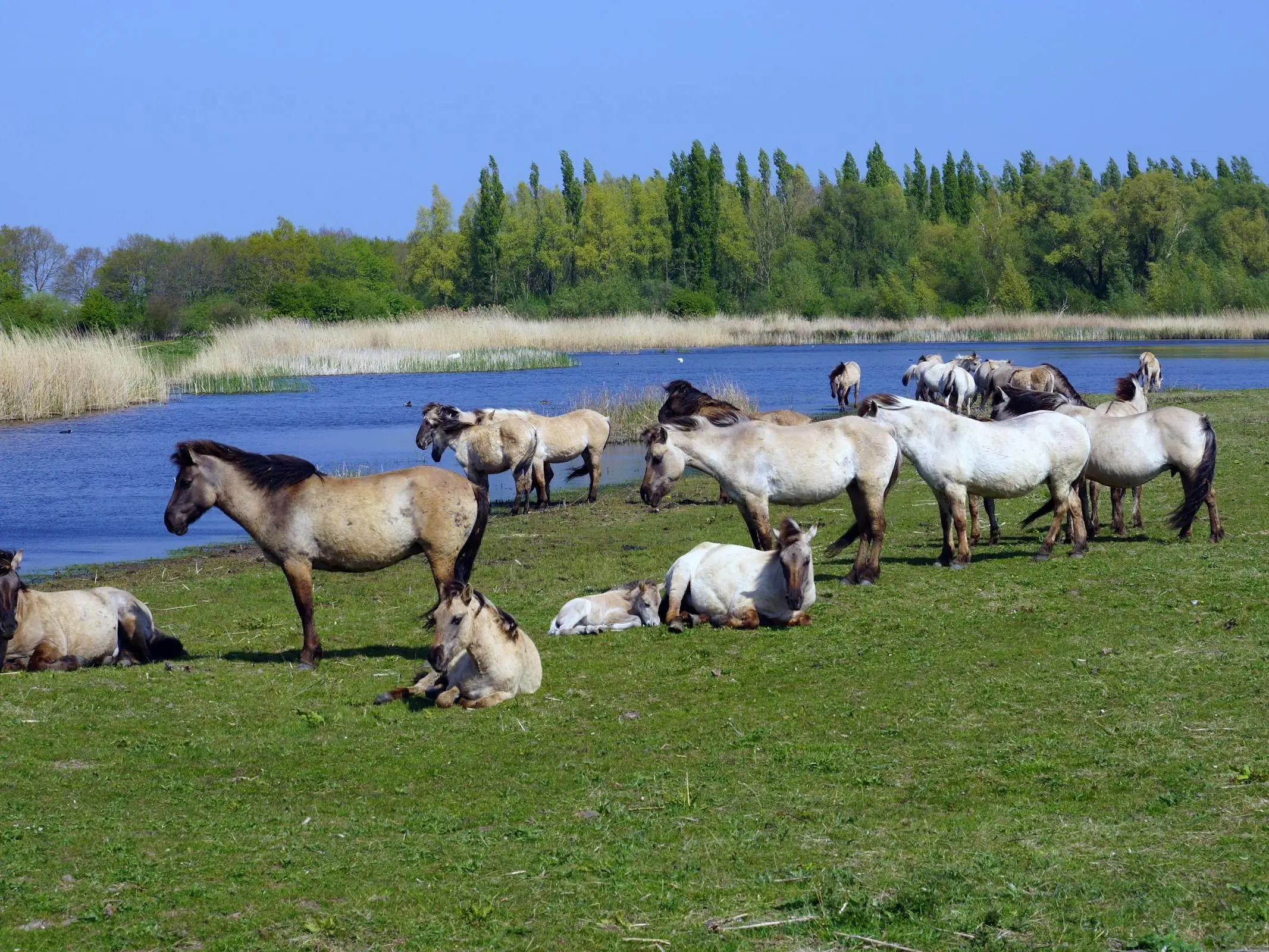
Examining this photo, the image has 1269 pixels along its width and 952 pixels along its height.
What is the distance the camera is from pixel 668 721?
8922 millimetres

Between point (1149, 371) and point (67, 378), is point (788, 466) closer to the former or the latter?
point (1149, 371)

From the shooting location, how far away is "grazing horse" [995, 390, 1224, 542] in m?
14.3

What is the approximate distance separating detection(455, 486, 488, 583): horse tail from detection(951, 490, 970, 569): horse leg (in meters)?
4.98

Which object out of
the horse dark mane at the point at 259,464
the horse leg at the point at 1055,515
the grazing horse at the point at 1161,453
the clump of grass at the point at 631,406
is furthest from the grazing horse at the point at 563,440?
the horse dark mane at the point at 259,464

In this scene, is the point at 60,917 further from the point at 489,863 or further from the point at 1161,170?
the point at 1161,170

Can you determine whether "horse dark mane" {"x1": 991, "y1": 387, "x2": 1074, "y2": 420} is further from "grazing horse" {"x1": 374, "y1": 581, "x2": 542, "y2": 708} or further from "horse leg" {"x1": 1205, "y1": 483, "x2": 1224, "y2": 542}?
"grazing horse" {"x1": 374, "y1": 581, "x2": 542, "y2": 708}

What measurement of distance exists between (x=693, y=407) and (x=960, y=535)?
4545 millimetres

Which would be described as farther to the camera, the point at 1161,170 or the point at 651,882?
the point at 1161,170

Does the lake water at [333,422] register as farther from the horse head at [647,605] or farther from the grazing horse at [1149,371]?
the horse head at [647,605]

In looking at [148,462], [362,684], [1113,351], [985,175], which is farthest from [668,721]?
[985,175]

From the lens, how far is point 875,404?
45.4 feet

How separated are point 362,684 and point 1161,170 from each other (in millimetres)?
92994

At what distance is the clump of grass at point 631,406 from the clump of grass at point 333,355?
20154 mm

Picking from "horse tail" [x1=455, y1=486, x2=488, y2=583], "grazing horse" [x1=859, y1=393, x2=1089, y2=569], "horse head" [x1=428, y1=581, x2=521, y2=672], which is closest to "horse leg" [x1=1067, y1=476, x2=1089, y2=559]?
"grazing horse" [x1=859, y1=393, x2=1089, y2=569]
